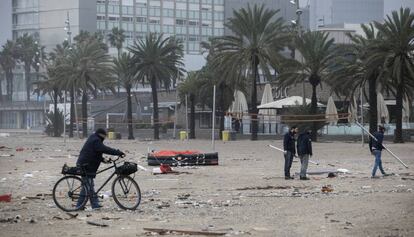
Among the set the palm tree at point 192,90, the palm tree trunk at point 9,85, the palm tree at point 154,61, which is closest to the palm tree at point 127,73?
the palm tree at point 154,61

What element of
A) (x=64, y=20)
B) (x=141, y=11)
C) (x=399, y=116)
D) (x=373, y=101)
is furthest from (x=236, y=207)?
(x=141, y=11)

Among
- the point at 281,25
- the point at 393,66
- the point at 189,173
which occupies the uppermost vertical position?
the point at 281,25

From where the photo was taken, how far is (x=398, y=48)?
4694cm

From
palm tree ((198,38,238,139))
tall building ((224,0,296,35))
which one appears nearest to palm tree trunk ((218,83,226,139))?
palm tree ((198,38,238,139))

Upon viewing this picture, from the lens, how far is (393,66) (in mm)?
46469

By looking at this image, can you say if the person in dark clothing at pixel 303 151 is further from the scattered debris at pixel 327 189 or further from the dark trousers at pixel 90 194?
the dark trousers at pixel 90 194

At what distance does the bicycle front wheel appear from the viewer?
46.1ft

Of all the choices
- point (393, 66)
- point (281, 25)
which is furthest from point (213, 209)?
point (281, 25)

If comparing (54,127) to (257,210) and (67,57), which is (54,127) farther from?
(257,210)

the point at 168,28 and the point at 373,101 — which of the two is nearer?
the point at 373,101

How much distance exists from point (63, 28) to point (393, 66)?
82955 millimetres

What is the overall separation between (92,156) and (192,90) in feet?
176

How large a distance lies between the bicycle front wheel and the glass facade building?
114 m

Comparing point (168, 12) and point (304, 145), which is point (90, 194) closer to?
point (304, 145)
